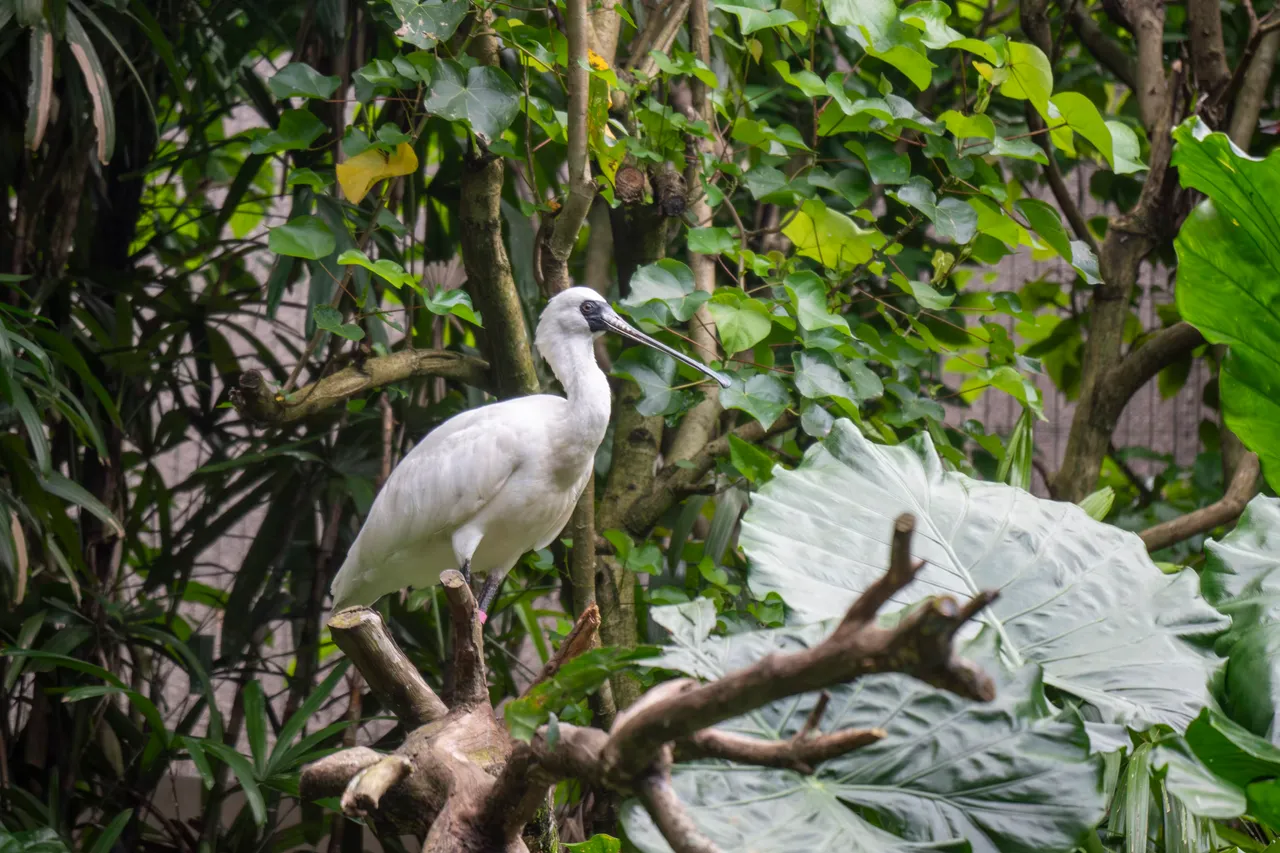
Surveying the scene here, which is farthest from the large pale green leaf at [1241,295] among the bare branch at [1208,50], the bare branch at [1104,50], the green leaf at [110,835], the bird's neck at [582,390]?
the green leaf at [110,835]

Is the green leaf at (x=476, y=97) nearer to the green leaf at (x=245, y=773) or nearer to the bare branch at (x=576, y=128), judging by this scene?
the bare branch at (x=576, y=128)

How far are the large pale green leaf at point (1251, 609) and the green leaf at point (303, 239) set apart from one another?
139 centimetres

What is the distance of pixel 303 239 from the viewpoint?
2.02 meters

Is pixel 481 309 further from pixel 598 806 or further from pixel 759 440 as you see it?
pixel 598 806

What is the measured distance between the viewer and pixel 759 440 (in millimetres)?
2377

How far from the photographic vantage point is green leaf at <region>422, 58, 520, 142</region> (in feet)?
6.37

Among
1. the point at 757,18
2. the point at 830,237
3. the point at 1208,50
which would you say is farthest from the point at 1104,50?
the point at 757,18

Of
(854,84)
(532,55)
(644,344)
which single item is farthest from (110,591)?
(854,84)

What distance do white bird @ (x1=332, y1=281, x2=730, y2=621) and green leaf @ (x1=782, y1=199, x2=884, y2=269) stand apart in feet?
1.02

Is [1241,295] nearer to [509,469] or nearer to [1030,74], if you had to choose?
[1030,74]

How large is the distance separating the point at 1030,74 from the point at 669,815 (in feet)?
5.18

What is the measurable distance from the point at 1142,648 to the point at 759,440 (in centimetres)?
121

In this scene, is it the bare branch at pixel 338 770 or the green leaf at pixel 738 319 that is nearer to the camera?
the bare branch at pixel 338 770

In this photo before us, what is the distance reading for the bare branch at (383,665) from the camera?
4.37ft
